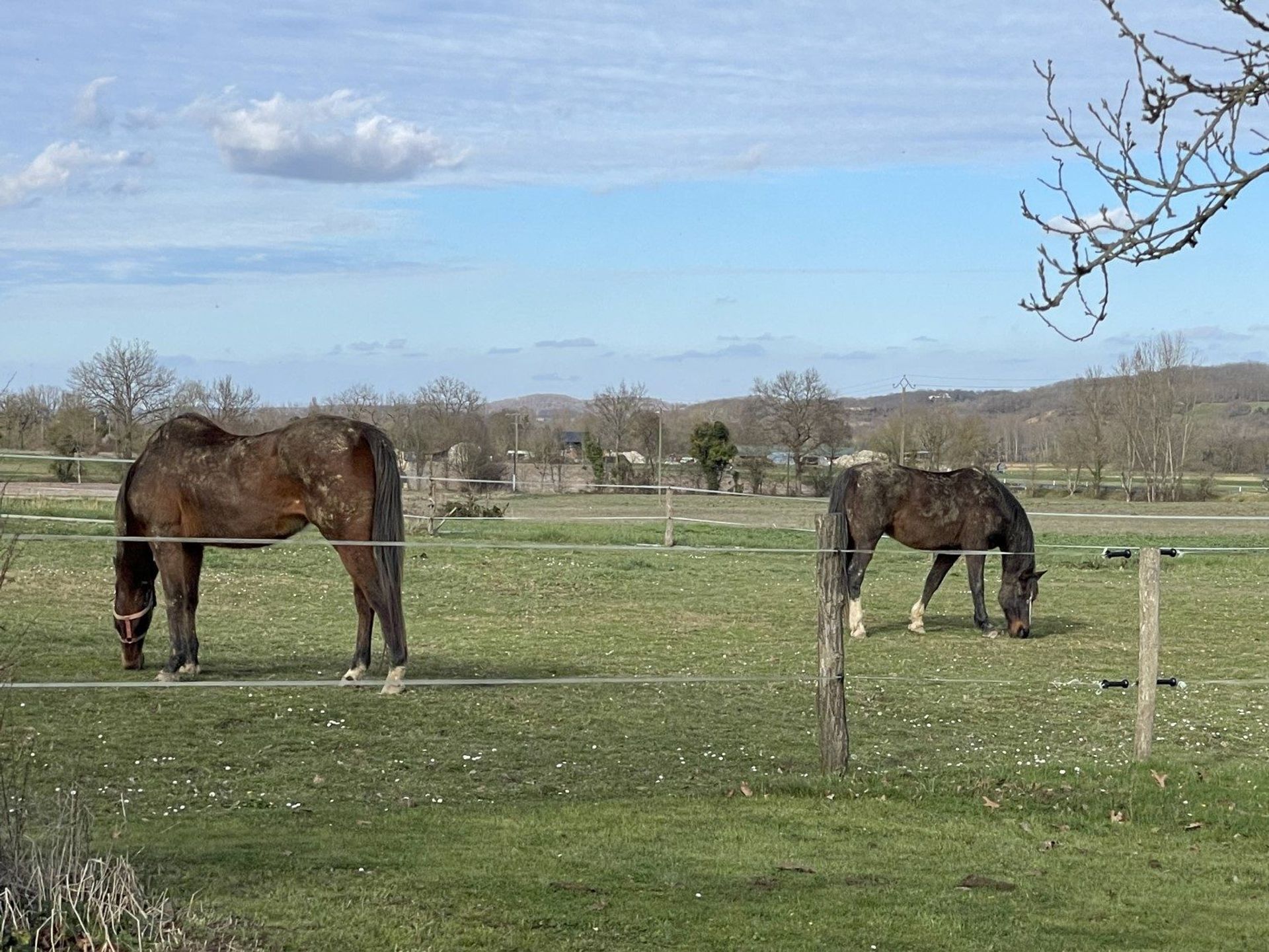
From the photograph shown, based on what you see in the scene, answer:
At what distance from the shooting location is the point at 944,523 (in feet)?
44.5

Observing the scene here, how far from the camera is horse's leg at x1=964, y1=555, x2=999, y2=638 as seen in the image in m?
13.5

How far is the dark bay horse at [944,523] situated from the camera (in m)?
13.4

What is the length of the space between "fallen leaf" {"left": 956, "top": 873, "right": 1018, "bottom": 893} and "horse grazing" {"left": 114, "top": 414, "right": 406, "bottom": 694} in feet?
16.1

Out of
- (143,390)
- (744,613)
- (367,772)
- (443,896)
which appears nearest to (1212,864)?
(443,896)

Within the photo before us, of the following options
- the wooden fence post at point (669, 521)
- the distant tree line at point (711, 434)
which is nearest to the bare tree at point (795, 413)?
the distant tree line at point (711, 434)

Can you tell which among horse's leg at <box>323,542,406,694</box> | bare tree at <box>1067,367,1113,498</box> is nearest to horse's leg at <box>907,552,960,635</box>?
horse's leg at <box>323,542,406,694</box>

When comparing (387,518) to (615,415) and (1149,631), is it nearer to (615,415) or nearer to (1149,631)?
(1149,631)

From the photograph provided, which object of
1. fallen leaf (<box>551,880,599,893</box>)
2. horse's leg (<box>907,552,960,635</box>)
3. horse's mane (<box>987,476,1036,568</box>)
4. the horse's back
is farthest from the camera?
horse's leg (<box>907,552,960,635</box>)

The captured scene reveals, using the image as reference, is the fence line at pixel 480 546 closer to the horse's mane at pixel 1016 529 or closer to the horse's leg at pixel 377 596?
the horse's leg at pixel 377 596

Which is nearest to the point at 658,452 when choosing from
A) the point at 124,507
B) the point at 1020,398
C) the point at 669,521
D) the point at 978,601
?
the point at 669,521

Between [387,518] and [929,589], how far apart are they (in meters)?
6.69

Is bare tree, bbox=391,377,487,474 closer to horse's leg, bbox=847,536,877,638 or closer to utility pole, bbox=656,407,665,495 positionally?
utility pole, bbox=656,407,665,495

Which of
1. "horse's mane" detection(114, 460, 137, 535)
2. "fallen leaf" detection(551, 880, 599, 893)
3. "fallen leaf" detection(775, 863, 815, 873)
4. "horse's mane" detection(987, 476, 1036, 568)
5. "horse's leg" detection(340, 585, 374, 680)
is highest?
"horse's mane" detection(114, 460, 137, 535)

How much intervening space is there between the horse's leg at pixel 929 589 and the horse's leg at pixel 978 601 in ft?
0.82
